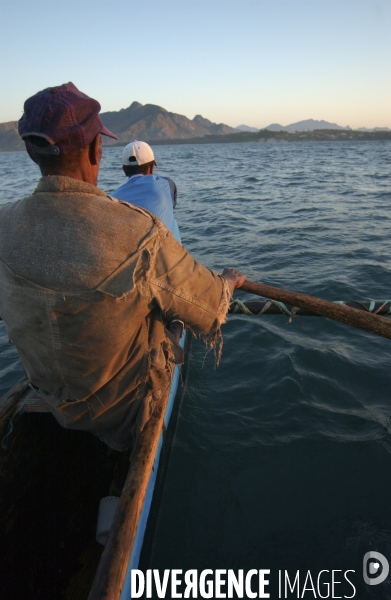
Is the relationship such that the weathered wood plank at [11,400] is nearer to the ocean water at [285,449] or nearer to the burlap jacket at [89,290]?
the burlap jacket at [89,290]

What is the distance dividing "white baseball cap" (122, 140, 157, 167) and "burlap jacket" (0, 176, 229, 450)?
256 centimetres

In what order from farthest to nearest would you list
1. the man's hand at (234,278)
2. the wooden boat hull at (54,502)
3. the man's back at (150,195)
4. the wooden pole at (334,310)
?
1. the man's back at (150,195)
2. the wooden pole at (334,310)
3. the wooden boat hull at (54,502)
4. the man's hand at (234,278)

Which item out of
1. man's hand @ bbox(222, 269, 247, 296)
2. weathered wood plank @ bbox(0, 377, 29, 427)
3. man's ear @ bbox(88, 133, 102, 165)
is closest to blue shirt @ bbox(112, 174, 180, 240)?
man's hand @ bbox(222, 269, 247, 296)

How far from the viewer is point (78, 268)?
5.51ft

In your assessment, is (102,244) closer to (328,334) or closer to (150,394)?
(150,394)

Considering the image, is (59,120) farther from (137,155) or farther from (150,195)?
(137,155)

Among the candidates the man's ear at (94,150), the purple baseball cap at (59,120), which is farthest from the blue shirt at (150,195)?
the purple baseball cap at (59,120)

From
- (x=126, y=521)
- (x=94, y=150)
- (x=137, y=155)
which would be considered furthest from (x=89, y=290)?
(x=137, y=155)

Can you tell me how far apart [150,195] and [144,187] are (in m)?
0.16

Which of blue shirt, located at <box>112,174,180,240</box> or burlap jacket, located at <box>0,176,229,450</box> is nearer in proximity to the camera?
burlap jacket, located at <box>0,176,229,450</box>

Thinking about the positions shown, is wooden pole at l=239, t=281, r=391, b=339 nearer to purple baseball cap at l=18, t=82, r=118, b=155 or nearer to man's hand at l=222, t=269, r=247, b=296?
man's hand at l=222, t=269, r=247, b=296

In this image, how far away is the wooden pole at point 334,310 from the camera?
3.01m

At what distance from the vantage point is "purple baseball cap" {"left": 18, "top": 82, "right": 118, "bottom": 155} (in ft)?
5.70

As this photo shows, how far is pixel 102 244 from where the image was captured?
1.70 metres
